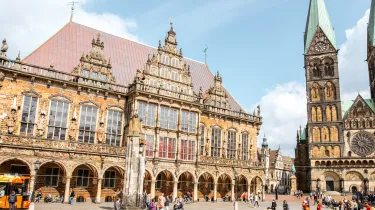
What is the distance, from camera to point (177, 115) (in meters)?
32.0

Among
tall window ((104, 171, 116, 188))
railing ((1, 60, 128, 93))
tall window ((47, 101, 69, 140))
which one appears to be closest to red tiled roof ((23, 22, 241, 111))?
railing ((1, 60, 128, 93))

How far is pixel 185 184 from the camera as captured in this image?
33375 millimetres

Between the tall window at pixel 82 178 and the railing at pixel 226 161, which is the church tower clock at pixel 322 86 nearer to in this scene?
the railing at pixel 226 161

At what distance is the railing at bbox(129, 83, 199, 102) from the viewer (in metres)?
29.4

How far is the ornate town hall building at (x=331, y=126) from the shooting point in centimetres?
5600

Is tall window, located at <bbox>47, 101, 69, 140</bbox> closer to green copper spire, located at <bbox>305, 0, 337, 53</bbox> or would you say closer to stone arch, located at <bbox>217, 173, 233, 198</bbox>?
stone arch, located at <bbox>217, 173, 233, 198</bbox>

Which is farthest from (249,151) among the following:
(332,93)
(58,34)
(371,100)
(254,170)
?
(371,100)

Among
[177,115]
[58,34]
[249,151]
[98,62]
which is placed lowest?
[249,151]

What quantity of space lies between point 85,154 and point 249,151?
20.6m

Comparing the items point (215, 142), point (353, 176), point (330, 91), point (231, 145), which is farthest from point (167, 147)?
point (330, 91)

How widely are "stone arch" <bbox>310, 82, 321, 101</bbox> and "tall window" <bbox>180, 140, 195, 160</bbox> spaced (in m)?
37.4

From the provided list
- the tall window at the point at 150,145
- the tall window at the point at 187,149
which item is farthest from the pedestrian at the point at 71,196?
the tall window at the point at 187,149

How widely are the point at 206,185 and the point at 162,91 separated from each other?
1148 cm

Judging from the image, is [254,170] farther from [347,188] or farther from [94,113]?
[347,188]
